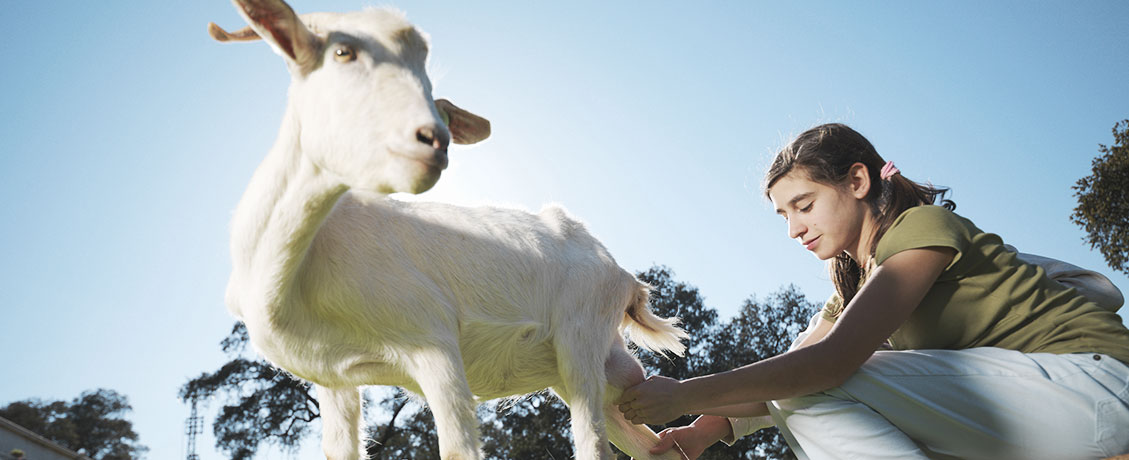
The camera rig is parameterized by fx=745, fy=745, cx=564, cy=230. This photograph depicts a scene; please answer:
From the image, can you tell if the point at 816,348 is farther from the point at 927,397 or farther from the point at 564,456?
the point at 564,456

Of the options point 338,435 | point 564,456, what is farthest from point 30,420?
point 338,435

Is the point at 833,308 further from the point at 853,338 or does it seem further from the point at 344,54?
the point at 344,54

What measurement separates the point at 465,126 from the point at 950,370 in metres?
1.96

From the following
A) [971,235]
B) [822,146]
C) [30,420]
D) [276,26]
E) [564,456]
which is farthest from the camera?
[30,420]

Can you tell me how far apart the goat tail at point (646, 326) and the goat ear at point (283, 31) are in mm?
2025

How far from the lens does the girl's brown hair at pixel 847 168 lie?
321 centimetres

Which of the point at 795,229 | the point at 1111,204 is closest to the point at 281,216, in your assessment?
the point at 795,229

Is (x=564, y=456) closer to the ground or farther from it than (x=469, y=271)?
farther from it

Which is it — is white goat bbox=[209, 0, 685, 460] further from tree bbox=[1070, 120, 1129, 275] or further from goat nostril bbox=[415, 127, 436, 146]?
tree bbox=[1070, 120, 1129, 275]

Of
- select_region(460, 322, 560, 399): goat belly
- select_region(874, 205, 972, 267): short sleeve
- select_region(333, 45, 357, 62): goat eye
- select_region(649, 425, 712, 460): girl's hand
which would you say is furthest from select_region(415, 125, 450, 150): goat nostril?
select_region(649, 425, 712, 460): girl's hand

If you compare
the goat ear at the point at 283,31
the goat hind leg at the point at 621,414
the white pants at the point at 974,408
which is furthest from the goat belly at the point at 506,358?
the goat ear at the point at 283,31

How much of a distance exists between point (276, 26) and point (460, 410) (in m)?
1.38

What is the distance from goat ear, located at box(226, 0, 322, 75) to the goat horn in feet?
0.76

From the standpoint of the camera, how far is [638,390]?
3160mm
